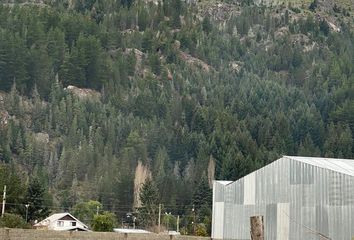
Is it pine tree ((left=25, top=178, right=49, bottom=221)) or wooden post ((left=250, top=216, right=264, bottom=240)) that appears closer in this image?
wooden post ((left=250, top=216, right=264, bottom=240))

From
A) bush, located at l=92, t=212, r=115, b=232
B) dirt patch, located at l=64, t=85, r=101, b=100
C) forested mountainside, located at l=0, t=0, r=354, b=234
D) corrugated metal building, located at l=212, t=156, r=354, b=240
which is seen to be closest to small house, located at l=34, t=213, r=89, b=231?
forested mountainside, located at l=0, t=0, r=354, b=234

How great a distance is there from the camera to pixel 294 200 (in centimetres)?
4638

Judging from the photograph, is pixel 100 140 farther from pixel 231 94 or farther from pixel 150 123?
pixel 231 94

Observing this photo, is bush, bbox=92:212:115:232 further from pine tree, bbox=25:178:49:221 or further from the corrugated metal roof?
the corrugated metal roof

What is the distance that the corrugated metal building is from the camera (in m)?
42.8

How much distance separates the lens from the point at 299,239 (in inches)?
1796

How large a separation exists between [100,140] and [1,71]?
3895cm

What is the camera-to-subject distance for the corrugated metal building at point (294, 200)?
42844 mm

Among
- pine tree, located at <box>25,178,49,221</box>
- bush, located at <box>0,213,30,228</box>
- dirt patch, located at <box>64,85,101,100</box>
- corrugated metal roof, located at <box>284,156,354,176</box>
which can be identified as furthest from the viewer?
dirt patch, located at <box>64,85,101,100</box>

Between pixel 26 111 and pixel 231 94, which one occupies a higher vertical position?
pixel 231 94

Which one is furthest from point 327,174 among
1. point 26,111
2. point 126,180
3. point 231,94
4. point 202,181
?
point 231,94

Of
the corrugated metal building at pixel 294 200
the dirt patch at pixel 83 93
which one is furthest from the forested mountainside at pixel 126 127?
the corrugated metal building at pixel 294 200

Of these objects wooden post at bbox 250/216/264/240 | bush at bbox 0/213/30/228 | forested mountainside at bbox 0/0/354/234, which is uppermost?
forested mountainside at bbox 0/0/354/234

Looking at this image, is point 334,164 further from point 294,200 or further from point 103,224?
point 103,224
